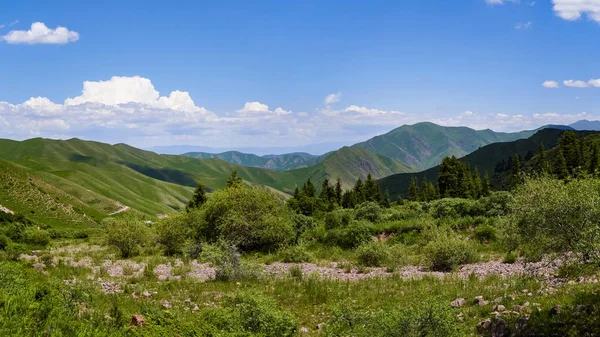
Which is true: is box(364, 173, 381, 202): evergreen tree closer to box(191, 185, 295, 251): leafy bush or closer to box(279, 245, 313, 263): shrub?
box(191, 185, 295, 251): leafy bush

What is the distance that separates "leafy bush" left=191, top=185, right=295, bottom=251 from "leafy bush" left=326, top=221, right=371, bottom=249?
12.3 feet

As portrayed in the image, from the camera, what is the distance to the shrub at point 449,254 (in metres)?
22.2

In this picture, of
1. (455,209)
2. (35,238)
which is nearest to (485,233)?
(455,209)

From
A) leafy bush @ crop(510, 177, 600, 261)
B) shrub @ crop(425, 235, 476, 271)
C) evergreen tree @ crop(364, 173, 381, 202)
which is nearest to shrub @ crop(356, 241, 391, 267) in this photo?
shrub @ crop(425, 235, 476, 271)

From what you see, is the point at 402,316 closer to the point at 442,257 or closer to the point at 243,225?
the point at 442,257

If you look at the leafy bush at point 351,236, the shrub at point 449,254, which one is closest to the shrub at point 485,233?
the shrub at point 449,254

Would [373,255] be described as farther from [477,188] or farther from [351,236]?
[477,188]

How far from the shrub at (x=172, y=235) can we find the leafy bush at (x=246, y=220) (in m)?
1.41

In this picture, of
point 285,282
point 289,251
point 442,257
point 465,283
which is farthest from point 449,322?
point 289,251

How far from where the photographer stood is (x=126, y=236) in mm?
31641

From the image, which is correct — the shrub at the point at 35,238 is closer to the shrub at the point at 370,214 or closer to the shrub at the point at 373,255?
the shrub at the point at 370,214

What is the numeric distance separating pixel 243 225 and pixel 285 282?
14448 millimetres

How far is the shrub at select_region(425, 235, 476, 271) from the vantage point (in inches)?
874

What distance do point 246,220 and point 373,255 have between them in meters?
13.1
